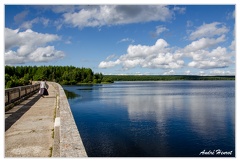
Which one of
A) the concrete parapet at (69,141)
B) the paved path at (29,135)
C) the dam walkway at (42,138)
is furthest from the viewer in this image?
the paved path at (29,135)

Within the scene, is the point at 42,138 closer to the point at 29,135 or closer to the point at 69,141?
the point at 29,135

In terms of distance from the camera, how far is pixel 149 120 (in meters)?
20.0

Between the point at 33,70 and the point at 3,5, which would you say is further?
the point at 33,70

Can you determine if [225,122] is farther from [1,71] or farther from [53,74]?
[53,74]

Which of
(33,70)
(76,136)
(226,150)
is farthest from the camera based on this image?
(33,70)

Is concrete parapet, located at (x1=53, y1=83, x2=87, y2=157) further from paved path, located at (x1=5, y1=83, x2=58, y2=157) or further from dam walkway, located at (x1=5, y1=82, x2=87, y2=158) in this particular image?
paved path, located at (x1=5, y1=83, x2=58, y2=157)

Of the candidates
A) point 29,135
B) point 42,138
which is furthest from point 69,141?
point 29,135

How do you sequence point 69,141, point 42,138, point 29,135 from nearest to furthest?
point 69,141 < point 42,138 < point 29,135

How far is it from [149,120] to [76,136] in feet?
41.9

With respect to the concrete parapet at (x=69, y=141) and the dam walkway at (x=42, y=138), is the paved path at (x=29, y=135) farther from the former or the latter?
the concrete parapet at (x=69, y=141)

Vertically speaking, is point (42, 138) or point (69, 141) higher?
point (69, 141)

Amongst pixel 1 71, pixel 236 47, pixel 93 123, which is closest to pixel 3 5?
pixel 1 71

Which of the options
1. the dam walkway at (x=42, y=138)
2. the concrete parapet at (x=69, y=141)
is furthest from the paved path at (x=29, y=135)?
the concrete parapet at (x=69, y=141)

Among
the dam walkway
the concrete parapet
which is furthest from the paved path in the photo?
the concrete parapet
